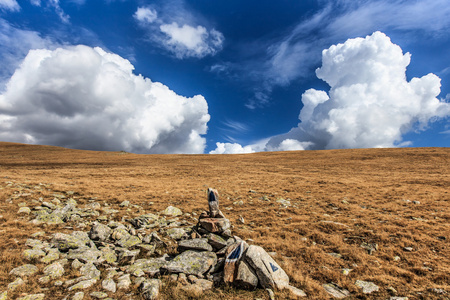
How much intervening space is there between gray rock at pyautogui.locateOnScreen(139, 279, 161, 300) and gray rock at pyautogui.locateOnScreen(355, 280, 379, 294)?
7878 mm

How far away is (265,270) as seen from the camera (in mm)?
7879

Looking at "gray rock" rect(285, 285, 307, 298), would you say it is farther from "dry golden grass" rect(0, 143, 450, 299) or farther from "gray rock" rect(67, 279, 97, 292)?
"gray rock" rect(67, 279, 97, 292)

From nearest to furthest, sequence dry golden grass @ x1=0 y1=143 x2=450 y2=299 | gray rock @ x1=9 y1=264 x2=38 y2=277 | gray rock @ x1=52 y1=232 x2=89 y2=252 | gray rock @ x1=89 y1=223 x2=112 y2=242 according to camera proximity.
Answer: gray rock @ x1=9 y1=264 x2=38 y2=277 → dry golden grass @ x1=0 y1=143 x2=450 y2=299 → gray rock @ x1=52 y1=232 x2=89 y2=252 → gray rock @ x1=89 y1=223 x2=112 y2=242

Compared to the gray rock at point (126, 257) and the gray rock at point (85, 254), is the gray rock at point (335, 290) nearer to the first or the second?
the gray rock at point (126, 257)

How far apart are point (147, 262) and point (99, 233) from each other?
158 inches

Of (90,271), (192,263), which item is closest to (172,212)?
(192,263)

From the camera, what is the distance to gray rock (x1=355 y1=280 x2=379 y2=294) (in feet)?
25.2

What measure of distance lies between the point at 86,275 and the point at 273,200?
55.1ft

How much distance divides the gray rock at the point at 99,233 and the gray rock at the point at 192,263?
15.9 ft

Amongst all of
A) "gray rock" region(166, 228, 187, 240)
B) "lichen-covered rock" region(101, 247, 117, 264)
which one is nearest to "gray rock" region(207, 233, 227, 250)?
"gray rock" region(166, 228, 187, 240)

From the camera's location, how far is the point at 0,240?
9734 millimetres

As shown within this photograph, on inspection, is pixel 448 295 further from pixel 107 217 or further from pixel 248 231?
pixel 107 217

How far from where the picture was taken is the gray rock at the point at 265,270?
25.3 feet

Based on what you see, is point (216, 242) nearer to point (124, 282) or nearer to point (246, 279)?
point (246, 279)
